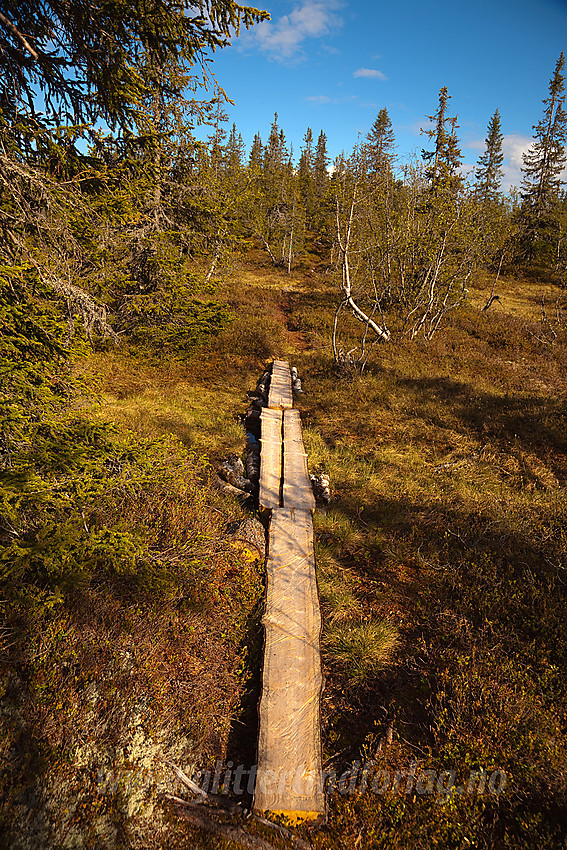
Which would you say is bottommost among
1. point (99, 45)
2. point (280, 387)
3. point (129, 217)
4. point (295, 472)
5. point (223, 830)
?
point (223, 830)

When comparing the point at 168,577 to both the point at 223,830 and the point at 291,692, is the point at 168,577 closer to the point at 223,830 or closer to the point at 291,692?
the point at 291,692

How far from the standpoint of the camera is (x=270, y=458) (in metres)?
8.52

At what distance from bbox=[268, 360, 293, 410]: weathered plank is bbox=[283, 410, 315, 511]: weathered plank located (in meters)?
1.06

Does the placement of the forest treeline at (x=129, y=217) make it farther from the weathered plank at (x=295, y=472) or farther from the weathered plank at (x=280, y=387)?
the weathered plank at (x=295, y=472)

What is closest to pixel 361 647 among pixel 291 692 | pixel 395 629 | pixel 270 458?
pixel 395 629

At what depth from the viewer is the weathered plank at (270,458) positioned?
727 centimetres

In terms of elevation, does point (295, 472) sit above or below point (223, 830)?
above

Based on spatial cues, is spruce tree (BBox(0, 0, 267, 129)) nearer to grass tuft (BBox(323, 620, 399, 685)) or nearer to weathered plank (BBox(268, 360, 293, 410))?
grass tuft (BBox(323, 620, 399, 685))

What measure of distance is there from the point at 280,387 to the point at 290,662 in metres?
8.99

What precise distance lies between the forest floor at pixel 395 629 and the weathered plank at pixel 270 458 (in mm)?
778

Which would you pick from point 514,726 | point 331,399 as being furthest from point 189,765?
point 331,399

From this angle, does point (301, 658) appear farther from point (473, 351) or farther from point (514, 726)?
point (473, 351)

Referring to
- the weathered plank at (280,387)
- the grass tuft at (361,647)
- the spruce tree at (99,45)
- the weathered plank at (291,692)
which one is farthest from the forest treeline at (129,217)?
the grass tuft at (361,647)

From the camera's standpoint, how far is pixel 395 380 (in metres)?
13.1
